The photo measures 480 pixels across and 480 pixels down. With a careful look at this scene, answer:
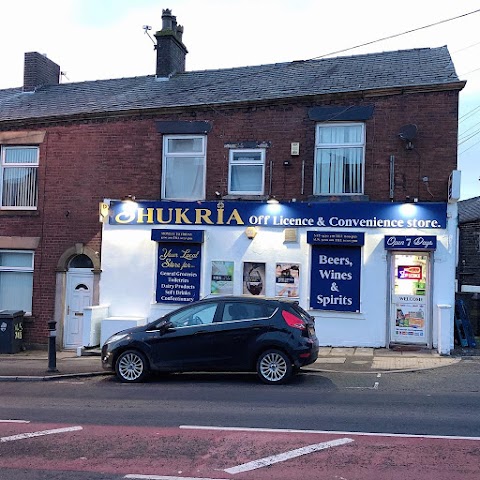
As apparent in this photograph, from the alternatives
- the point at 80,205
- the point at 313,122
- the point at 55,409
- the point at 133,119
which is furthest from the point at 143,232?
the point at 55,409

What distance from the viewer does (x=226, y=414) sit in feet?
25.2

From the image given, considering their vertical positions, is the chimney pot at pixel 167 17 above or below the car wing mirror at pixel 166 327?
above

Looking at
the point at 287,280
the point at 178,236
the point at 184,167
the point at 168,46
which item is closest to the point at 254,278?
the point at 287,280

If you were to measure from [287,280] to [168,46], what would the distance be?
8.86 metres

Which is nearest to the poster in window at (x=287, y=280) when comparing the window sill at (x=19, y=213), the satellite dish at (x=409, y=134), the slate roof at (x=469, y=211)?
the satellite dish at (x=409, y=134)

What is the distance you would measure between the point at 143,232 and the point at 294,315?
639 centimetres

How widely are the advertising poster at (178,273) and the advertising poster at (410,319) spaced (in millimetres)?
5101

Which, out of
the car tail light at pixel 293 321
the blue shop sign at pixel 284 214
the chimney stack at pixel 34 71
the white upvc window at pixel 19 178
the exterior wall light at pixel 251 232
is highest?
the chimney stack at pixel 34 71

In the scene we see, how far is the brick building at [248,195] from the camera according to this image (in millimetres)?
13438

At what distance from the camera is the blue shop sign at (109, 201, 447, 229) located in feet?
43.5

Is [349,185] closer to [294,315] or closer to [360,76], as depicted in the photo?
[360,76]

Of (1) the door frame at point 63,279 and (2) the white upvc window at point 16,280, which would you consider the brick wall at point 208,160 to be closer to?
(1) the door frame at point 63,279

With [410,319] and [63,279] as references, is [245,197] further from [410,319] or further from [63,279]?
[63,279]

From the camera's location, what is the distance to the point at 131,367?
10.4 m
